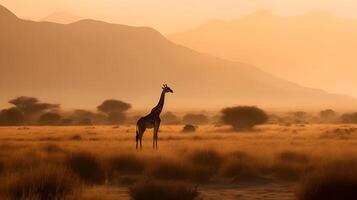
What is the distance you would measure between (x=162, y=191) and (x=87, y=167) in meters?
7.21

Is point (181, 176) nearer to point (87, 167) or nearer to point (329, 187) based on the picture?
point (87, 167)

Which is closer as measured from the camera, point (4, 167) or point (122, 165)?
point (4, 167)

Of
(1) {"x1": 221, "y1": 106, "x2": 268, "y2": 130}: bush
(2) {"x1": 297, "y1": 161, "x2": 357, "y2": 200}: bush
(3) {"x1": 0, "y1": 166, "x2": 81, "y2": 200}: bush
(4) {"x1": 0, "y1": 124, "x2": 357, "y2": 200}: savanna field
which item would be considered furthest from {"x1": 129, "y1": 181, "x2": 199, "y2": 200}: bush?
(1) {"x1": 221, "y1": 106, "x2": 268, "y2": 130}: bush

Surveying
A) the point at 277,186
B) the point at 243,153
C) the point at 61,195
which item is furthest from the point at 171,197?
the point at 243,153

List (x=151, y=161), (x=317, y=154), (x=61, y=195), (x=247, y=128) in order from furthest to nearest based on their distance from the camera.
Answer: (x=247, y=128), (x=317, y=154), (x=151, y=161), (x=61, y=195)

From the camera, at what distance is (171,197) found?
53.5 ft

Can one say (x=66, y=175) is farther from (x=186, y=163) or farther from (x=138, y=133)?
(x=138, y=133)

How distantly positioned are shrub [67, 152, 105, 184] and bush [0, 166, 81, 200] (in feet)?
17.0

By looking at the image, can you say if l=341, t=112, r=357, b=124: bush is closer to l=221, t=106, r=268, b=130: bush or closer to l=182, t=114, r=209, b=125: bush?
l=182, t=114, r=209, b=125: bush

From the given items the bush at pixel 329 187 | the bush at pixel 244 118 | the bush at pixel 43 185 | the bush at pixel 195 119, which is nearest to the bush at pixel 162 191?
the bush at pixel 43 185

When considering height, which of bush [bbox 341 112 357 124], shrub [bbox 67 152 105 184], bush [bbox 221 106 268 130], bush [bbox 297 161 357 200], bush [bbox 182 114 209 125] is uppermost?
bush [bbox 182 114 209 125]

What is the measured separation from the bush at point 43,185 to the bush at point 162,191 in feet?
4.91

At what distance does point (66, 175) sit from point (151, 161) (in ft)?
28.4

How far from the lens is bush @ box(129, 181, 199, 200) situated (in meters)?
16.3
